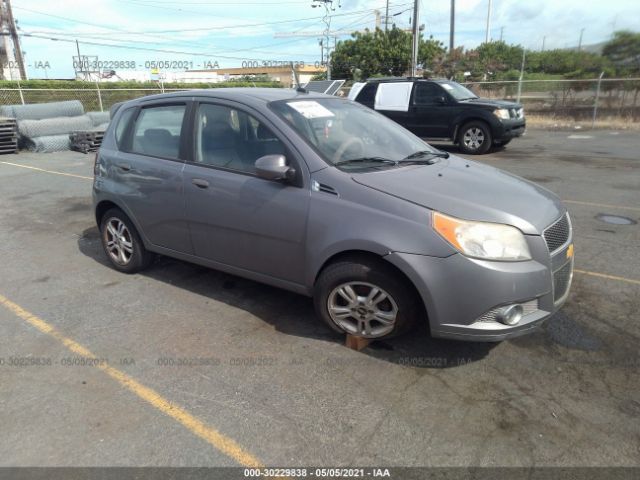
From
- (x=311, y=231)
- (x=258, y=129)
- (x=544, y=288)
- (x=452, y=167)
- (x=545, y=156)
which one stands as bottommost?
(x=545, y=156)

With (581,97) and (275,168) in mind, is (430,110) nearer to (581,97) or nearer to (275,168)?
(275,168)

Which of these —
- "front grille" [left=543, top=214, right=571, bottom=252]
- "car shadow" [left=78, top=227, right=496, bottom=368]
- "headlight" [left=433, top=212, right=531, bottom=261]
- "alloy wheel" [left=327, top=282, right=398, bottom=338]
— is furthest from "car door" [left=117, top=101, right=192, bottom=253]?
"front grille" [left=543, top=214, right=571, bottom=252]

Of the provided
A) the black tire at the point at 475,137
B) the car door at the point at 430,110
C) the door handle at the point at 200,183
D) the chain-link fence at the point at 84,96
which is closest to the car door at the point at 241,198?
the door handle at the point at 200,183

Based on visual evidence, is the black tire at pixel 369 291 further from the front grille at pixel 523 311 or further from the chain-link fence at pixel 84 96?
the chain-link fence at pixel 84 96

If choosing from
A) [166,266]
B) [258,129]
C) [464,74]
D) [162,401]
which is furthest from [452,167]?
[464,74]

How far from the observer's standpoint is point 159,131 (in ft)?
13.9

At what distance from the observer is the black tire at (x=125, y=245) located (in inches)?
179

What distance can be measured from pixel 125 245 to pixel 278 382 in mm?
2495

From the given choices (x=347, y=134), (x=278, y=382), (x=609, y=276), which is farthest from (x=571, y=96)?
(x=278, y=382)

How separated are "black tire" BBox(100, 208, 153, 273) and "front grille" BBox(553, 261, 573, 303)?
3511 millimetres

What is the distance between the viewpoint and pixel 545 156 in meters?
12.0

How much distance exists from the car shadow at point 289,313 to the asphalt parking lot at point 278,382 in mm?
16

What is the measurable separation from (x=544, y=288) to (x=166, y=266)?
3562 millimetres

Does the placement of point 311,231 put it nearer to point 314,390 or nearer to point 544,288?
point 314,390
